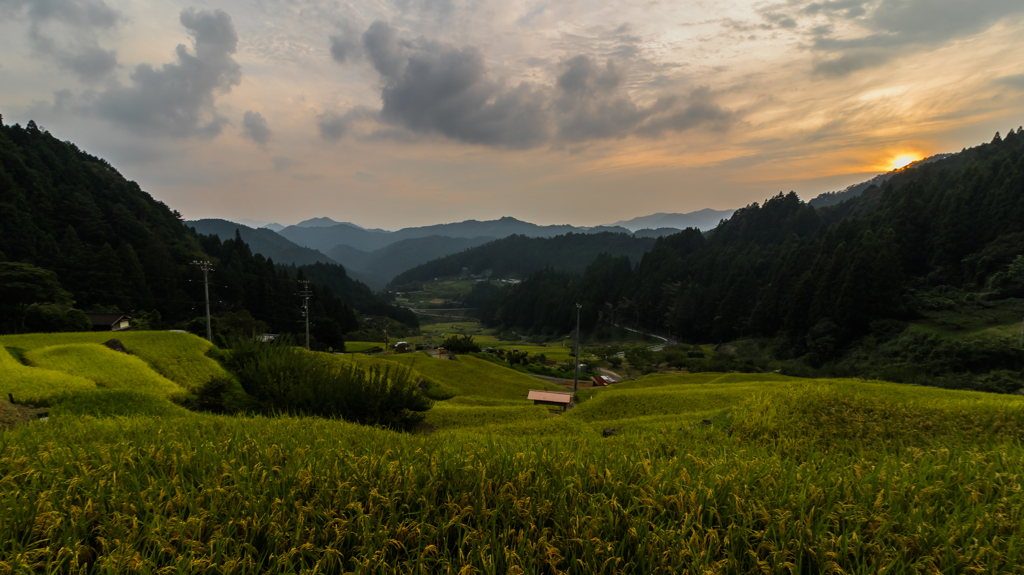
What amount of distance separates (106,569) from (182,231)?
3679 inches

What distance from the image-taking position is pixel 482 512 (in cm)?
260

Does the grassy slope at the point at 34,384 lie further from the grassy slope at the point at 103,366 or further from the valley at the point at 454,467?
the grassy slope at the point at 103,366

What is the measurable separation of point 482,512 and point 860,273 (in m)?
67.1

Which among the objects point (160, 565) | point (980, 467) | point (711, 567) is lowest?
point (980, 467)

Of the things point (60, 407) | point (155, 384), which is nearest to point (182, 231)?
point (155, 384)

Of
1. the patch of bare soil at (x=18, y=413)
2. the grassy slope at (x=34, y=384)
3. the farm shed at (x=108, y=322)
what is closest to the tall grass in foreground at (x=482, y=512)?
the patch of bare soil at (x=18, y=413)

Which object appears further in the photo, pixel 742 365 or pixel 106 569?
pixel 742 365

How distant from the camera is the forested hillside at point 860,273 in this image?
52.9 metres

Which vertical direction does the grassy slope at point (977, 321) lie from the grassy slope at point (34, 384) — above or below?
below

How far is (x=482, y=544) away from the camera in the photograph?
7.54ft

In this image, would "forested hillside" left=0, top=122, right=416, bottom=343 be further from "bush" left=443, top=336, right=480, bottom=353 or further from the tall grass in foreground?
the tall grass in foreground

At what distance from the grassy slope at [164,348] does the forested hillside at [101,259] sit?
11933 millimetres

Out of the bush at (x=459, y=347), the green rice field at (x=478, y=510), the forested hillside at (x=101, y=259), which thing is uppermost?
the forested hillside at (x=101, y=259)

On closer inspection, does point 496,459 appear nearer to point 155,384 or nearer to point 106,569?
point 106,569
